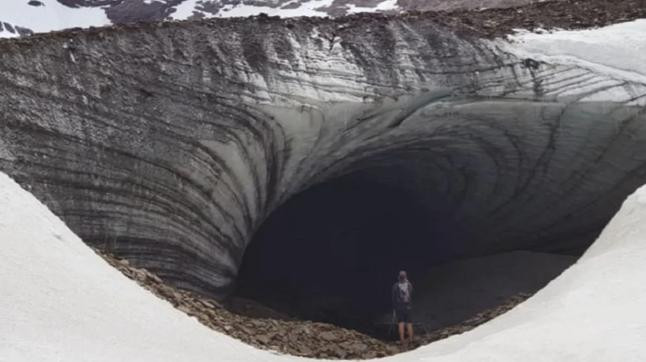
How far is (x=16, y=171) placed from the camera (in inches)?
319

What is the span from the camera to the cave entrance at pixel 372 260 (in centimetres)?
1480

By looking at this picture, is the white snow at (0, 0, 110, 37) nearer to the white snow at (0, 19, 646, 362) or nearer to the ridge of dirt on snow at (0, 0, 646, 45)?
the ridge of dirt on snow at (0, 0, 646, 45)

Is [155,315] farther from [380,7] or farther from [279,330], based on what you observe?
[380,7]

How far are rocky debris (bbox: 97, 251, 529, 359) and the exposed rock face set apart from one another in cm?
105

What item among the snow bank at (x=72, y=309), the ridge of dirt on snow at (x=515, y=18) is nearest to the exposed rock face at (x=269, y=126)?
the ridge of dirt on snow at (x=515, y=18)

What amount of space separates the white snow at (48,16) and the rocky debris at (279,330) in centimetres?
7631

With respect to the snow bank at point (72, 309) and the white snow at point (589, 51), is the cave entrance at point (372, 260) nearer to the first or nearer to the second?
the white snow at point (589, 51)

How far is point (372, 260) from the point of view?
1688 cm

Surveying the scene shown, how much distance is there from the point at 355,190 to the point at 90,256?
896 centimetres

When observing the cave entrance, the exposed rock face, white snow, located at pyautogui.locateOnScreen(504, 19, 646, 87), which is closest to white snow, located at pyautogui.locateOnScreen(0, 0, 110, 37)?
the cave entrance

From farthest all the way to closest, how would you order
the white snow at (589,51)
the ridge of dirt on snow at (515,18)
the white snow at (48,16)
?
the white snow at (48,16) < the white snow at (589,51) < the ridge of dirt on snow at (515,18)

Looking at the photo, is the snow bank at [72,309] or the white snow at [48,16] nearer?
the snow bank at [72,309]

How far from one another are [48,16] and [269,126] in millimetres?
82153

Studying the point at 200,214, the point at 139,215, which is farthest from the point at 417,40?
the point at 139,215
